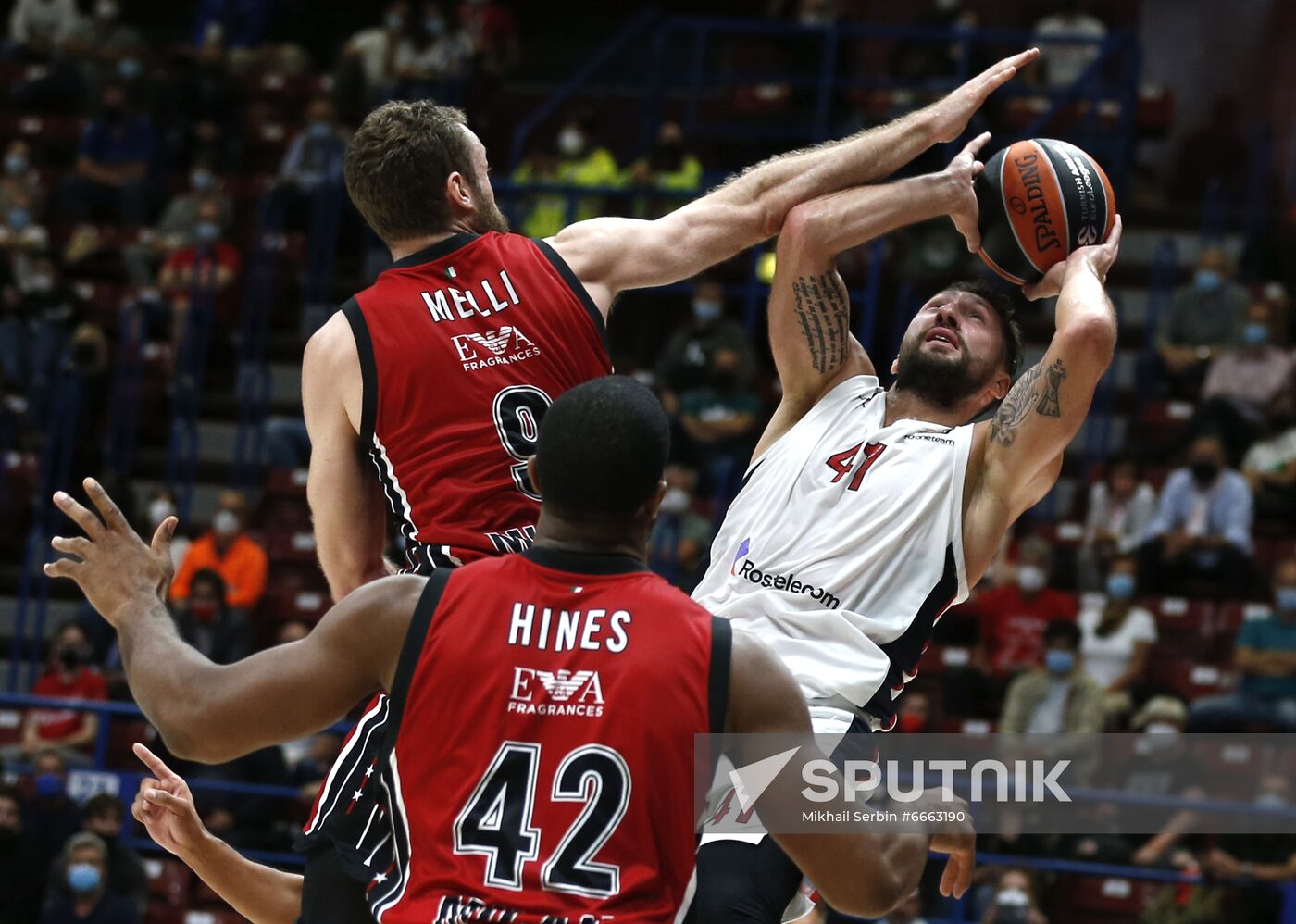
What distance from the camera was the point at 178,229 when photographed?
17469mm

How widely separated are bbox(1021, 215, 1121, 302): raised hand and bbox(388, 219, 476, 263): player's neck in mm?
1663

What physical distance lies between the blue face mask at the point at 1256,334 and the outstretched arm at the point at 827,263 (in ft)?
28.9

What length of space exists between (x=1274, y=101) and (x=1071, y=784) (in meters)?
9.13

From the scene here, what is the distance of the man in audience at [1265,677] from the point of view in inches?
450

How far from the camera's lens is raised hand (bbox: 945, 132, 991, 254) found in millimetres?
5613

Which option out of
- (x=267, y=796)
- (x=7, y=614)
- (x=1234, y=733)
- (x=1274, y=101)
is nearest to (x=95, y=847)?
(x=267, y=796)

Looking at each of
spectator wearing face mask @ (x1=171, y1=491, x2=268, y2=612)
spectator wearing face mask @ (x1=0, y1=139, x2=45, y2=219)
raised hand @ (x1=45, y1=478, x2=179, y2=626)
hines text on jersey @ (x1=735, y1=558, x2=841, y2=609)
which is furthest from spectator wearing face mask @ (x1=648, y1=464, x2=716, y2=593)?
raised hand @ (x1=45, y1=478, x2=179, y2=626)

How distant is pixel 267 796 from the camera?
11.4 metres

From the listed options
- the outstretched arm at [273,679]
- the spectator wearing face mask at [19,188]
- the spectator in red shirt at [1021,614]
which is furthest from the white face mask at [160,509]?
the outstretched arm at [273,679]

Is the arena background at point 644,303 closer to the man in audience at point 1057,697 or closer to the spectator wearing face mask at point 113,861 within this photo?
the spectator wearing face mask at point 113,861

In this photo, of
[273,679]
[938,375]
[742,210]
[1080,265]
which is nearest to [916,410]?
[938,375]

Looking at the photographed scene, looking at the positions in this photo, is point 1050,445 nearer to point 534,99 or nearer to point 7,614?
point 7,614

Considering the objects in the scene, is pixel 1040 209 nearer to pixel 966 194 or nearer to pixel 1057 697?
pixel 966 194

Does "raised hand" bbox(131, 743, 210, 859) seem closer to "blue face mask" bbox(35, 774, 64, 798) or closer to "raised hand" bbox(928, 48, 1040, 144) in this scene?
"raised hand" bbox(928, 48, 1040, 144)
